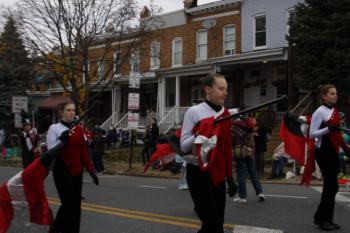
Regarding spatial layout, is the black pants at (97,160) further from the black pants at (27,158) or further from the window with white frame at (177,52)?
the window with white frame at (177,52)

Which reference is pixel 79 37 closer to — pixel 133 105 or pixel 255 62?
pixel 133 105

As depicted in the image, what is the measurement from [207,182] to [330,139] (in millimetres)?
2848

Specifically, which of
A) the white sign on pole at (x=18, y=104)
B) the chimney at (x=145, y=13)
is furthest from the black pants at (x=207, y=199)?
the chimney at (x=145, y=13)

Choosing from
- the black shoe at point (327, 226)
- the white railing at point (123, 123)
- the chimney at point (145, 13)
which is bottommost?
the black shoe at point (327, 226)

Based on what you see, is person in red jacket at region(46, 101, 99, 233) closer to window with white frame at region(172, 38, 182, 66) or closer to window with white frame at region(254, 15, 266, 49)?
window with white frame at region(254, 15, 266, 49)

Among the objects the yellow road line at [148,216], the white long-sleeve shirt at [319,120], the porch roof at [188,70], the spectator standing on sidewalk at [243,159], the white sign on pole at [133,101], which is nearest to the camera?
the white long-sleeve shirt at [319,120]

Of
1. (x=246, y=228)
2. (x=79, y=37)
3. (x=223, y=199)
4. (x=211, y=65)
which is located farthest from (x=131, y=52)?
(x=223, y=199)

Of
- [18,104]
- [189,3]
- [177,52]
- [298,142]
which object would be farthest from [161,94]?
[298,142]

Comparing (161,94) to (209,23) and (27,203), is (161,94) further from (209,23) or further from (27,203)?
(27,203)

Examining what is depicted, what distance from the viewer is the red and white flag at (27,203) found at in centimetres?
627

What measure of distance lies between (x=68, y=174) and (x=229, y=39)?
988 inches

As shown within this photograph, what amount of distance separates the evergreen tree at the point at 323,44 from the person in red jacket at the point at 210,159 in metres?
15.2

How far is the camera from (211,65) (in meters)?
28.9

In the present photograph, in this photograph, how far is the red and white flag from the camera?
627cm
